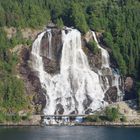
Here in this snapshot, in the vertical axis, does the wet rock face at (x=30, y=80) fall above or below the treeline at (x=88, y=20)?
below

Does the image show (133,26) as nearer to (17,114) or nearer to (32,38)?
(32,38)

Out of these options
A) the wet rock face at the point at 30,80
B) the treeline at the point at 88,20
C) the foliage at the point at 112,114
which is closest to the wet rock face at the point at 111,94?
the treeline at the point at 88,20

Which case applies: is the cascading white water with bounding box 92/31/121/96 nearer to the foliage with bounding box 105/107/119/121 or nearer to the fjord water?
the foliage with bounding box 105/107/119/121

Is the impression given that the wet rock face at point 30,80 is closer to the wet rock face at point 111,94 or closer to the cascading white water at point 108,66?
the wet rock face at point 111,94

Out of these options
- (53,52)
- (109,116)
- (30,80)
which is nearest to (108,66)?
(53,52)

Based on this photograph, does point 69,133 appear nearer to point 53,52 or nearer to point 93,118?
point 93,118

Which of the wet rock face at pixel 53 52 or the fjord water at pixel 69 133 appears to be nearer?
the fjord water at pixel 69 133

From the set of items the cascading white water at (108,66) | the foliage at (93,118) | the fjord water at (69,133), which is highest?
the cascading white water at (108,66)
